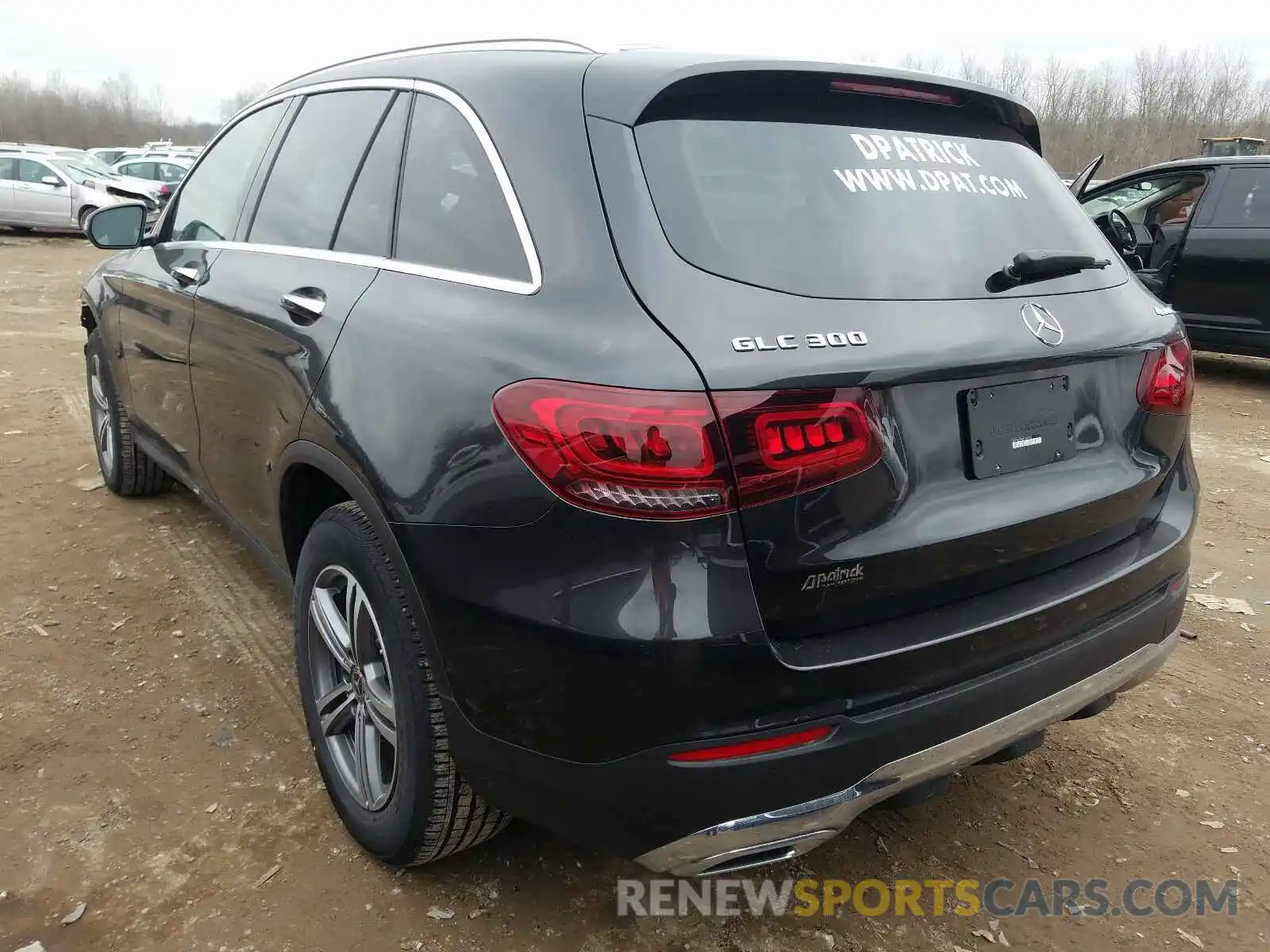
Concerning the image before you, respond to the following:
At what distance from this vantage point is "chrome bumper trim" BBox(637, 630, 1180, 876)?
1667 millimetres

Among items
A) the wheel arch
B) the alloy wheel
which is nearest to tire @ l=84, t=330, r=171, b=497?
the wheel arch

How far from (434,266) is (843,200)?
842 mm

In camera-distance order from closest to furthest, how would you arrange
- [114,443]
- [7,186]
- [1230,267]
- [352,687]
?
[352,687], [114,443], [1230,267], [7,186]

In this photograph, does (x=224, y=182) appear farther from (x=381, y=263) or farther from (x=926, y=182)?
(x=926, y=182)

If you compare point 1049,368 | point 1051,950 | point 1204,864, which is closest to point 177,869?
point 1051,950

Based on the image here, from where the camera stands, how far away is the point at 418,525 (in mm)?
1830

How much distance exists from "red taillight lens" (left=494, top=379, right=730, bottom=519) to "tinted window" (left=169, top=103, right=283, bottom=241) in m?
1.98

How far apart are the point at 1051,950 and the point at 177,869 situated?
1.97 meters

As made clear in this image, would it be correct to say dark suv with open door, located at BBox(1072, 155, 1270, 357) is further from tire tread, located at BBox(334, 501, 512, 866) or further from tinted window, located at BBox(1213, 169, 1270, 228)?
tire tread, located at BBox(334, 501, 512, 866)

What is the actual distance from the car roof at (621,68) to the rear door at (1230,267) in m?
6.18

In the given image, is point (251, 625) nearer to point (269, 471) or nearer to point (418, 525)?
point (269, 471)

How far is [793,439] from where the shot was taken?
160 cm

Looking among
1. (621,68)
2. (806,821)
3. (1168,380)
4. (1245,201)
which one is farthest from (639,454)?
(1245,201)

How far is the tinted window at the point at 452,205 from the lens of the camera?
1.91m
